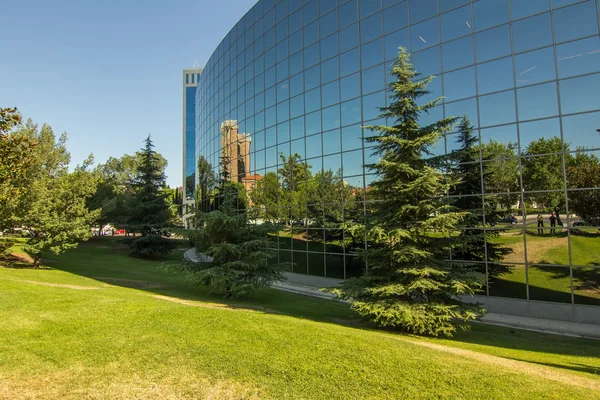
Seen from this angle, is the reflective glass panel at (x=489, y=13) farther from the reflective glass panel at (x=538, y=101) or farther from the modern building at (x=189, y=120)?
the modern building at (x=189, y=120)

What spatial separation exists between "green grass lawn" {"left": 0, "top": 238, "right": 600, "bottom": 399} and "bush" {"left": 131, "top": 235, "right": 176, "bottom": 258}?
23.8 meters

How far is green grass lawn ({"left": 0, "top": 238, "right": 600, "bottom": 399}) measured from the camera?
5254mm

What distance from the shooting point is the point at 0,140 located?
11930 millimetres

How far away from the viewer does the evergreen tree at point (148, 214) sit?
3297cm

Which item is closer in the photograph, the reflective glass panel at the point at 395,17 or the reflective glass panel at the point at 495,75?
the reflective glass panel at the point at 495,75

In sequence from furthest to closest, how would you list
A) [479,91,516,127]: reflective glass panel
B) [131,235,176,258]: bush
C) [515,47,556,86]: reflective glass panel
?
[131,235,176,258]: bush, [479,91,516,127]: reflective glass panel, [515,47,556,86]: reflective glass panel

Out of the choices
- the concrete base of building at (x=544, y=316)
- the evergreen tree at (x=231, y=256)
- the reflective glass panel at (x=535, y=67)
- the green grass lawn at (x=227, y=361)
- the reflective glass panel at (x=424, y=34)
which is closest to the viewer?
the green grass lawn at (x=227, y=361)

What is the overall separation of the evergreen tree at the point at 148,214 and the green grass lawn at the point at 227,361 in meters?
24.0

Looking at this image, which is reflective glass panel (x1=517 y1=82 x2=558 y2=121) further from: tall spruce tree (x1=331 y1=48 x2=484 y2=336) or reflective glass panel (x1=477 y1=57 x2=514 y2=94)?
tall spruce tree (x1=331 y1=48 x2=484 y2=336)

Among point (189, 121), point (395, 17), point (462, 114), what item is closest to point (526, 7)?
point (462, 114)

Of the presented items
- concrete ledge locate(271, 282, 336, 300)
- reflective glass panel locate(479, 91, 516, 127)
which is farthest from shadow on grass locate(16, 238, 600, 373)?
reflective glass panel locate(479, 91, 516, 127)

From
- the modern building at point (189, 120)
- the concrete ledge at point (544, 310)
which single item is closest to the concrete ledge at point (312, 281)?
the concrete ledge at point (544, 310)

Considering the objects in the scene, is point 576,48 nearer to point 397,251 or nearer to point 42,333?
point 397,251

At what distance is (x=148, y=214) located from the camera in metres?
33.9
